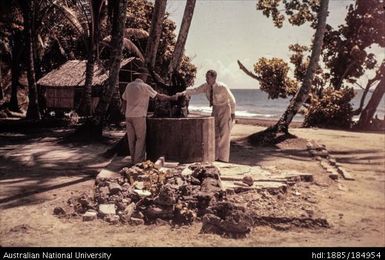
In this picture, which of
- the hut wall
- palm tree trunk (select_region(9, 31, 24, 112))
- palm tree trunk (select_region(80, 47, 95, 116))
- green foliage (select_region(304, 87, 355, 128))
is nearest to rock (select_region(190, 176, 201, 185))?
palm tree trunk (select_region(80, 47, 95, 116))

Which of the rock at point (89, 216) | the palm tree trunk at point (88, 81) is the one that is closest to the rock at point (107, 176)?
the rock at point (89, 216)

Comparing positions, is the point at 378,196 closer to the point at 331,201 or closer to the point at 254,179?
the point at 331,201

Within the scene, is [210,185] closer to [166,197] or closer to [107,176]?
[166,197]

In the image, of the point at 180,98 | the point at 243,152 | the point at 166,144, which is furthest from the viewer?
the point at 243,152

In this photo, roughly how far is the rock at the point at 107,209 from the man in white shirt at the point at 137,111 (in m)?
2.86

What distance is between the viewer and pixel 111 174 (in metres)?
8.08

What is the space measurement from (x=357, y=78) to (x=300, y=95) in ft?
37.0

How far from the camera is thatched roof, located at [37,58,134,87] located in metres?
25.0

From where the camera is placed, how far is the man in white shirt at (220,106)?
9.44 metres

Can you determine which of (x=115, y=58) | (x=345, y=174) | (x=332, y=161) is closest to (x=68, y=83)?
(x=115, y=58)

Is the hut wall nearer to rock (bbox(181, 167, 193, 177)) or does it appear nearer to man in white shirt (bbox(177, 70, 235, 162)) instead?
man in white shirt (bbox(177, 70, 235, 162))

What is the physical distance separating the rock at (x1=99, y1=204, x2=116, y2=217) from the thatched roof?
18755 millimetres

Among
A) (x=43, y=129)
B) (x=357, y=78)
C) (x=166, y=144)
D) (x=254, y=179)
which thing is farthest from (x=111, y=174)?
(x=357, y=78)

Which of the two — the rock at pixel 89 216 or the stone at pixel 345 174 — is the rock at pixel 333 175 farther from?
the rock at pixel 89 216
